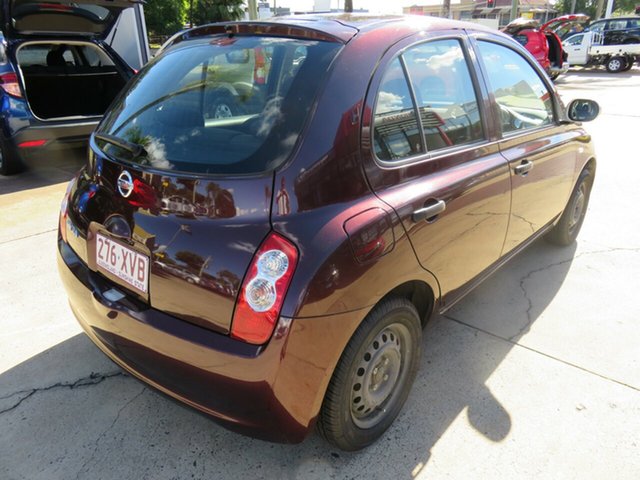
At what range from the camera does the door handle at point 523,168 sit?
8.80ft

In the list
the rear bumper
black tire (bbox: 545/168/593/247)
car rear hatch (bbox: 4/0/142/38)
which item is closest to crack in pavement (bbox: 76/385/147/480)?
the rear bumper

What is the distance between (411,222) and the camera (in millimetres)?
1939

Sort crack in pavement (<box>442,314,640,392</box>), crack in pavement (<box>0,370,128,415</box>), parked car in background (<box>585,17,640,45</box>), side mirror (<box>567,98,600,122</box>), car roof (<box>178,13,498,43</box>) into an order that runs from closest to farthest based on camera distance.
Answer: car roof (<box>178,13,498,43</box>) < crack in pavement (<box>0,370,128,415</box>) < crack in pavement (<box>442,314,640,392</box>) < side mirror (<box>567,98,600,122</box>) < parked car in background (<box>585,17,640,45</box>)

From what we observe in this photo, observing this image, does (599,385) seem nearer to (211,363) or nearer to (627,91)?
(211,363)

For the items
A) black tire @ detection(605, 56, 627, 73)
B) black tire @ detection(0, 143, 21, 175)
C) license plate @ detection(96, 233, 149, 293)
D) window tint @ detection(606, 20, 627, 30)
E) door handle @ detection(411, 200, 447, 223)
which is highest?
door handle @ detection(411, 200, 447, 223)

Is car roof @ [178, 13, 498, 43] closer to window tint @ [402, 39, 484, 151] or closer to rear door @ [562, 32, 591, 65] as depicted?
window tint @ [402, 39, 484, 151]

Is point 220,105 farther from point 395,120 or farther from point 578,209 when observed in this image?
point 578,209

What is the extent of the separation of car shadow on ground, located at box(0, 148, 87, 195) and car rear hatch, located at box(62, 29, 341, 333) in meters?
4.06

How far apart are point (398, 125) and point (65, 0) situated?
17.7ft

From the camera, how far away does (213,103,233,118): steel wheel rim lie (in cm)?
205

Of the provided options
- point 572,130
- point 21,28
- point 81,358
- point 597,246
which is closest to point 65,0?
point 21,28

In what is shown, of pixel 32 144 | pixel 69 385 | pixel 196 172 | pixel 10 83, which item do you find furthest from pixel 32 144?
pixel 196 172

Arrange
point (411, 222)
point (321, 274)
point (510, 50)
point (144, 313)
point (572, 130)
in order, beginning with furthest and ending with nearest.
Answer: point (572, 130)
point (510, 50)
point (411, 222)
point (144, 313)
point (321, 274)

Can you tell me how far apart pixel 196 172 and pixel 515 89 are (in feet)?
6.97
